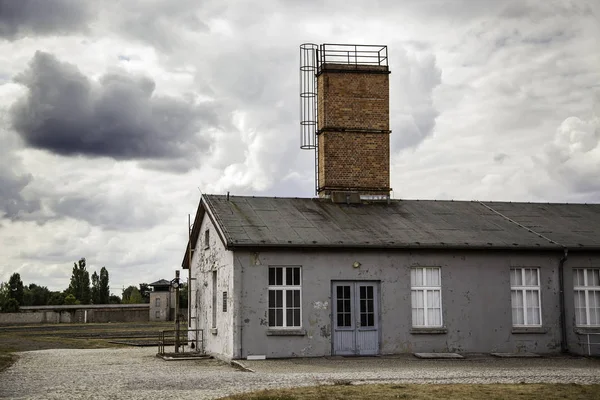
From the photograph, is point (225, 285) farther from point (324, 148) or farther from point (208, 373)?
point (324, 148)

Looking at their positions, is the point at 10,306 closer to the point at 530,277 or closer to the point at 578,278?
the point at 530,277

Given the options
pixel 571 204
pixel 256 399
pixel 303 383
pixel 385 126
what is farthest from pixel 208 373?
pixel 571 204

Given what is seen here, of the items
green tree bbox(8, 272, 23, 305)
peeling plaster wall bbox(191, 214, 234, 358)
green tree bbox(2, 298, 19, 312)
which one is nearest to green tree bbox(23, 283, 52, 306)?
green tree bbox(8, 272, 23, 305)

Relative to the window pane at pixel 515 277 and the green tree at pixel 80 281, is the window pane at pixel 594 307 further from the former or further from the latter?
the green tree at pixel 80 281

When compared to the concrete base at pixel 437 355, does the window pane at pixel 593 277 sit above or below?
above

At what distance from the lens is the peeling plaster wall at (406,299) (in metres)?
19.3

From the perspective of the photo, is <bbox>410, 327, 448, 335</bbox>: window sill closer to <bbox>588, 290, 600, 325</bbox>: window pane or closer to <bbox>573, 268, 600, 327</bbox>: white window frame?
<bbox>573, 268, 600, 327</bbox>: white window frame

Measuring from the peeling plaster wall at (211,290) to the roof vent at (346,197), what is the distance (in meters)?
4.24

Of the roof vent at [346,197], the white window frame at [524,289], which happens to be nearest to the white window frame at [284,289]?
the roof vent at [346,197]

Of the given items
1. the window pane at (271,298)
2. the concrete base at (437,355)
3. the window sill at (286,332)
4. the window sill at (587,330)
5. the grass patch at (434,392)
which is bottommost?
the concrete base at (437,355)

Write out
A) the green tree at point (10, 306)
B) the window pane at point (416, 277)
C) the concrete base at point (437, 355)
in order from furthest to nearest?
1. the green tree at point (10, 306)
2. the window pane at point (416, 277)
3. the concrete base at point (437, 355)

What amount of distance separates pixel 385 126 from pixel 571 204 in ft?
23.9

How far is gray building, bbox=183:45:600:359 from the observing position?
1941cm

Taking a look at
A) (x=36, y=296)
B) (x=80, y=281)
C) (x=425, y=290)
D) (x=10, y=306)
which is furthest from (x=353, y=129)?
(x=36, y=296)
